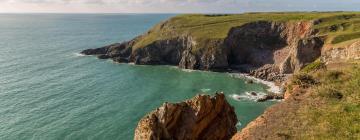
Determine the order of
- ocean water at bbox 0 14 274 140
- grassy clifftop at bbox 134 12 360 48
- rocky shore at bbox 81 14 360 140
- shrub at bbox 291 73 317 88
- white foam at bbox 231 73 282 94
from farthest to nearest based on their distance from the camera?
1. grassy clifftop at bbox 134 12 360 48
2. rocky shore at bbox 81 14 360 140
3. white foam at bbox 231 73 282 94
4. ocean water at bbox 0 14 274 140
5. shrub at bbox 291 73 317 88

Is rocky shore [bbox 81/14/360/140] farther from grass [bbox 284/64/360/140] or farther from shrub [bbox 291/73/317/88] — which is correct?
shrub [bbox 291/73/317/88]

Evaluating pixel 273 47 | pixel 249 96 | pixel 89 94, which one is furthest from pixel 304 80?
pixel 273 47

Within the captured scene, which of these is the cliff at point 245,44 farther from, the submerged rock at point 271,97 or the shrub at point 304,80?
the shrub at point 304,80

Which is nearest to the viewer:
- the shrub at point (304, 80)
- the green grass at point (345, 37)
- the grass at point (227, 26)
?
the shrub at point (304, 80)

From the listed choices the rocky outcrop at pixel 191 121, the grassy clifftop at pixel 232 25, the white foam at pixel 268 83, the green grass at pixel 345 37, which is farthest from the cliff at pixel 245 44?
the rocky outcrop at pixel 191 121

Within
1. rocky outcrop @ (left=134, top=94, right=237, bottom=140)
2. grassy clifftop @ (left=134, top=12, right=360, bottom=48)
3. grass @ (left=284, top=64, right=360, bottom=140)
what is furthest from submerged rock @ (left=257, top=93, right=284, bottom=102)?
rocky outcrop @ (left=134, top=94, right=237, bottom=140)

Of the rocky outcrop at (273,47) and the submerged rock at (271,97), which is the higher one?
the rocky outcrop at (273,47)
